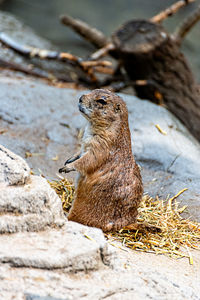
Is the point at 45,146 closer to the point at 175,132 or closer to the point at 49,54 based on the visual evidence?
the point at 175,132

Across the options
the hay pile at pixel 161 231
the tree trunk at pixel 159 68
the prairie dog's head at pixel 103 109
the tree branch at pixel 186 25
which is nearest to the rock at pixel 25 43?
the tree trunk at pixel 159 68

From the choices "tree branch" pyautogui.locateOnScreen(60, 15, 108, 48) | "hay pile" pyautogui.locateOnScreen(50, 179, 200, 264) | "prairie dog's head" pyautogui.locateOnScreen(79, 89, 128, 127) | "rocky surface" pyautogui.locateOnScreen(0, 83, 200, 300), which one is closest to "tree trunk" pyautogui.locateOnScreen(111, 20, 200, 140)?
"tree branch" pyautogui.locateOnScreen(60, 15, 108, 48)

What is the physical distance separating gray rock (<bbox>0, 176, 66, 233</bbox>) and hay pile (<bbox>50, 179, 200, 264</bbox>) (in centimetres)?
80

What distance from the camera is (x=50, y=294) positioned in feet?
7.97

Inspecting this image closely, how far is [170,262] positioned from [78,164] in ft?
3.91

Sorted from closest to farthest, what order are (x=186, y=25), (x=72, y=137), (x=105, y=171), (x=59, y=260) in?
1. (x=59, y=260)
2. (x=105, y=171)
3. (x=72, y=137)
4. (x=186, y=25)

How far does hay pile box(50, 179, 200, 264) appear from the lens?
3672 mm

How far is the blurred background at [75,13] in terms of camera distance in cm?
1217

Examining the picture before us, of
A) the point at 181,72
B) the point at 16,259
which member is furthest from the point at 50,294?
the point at 181,72

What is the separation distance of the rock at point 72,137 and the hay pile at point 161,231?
29 cm

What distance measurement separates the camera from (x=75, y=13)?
12.2 m

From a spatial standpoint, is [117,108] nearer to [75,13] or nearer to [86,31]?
[86,31]

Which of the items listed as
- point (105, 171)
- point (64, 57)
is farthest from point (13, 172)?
point (64, 57)

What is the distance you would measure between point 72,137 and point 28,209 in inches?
127
